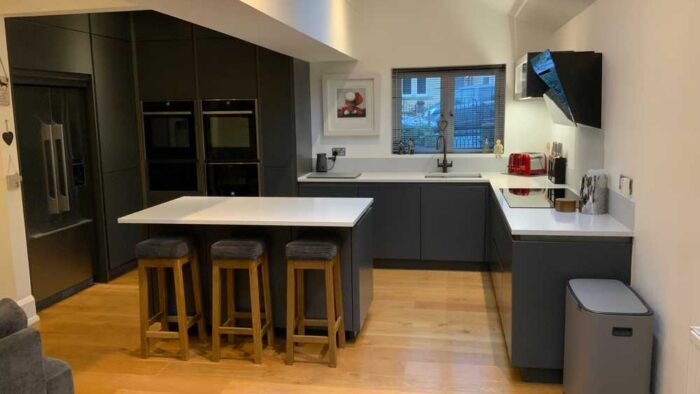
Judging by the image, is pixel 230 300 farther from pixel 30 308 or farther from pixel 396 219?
pixel 396 219

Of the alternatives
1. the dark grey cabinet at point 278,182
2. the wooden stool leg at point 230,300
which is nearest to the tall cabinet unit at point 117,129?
the dark grey cabinet at point 278,182

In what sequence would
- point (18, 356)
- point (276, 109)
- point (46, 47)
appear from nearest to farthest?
point (18, 356) → point (46, 47) → point (276, 109)

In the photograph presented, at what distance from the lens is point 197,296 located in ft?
11.7

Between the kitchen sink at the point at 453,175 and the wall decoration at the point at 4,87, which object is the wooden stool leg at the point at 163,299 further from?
the kitchen sink at the point at 453,175

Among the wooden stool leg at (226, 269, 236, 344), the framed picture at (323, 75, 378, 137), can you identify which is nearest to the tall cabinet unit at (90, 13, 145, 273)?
the wooden stool leg at (226, 269, 236, 344)

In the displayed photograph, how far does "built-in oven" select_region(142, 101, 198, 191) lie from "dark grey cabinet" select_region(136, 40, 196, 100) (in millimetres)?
96

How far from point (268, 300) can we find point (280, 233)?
0.43m

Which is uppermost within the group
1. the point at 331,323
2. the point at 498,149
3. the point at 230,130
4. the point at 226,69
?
the point at 226,69

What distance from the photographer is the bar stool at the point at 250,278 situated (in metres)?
3.24

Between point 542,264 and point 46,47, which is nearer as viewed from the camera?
point 542,264

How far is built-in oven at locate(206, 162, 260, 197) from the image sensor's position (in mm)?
5258

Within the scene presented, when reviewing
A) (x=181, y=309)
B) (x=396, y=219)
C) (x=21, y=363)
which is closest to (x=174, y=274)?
(x=181, y=309)

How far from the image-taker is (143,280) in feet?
11.1

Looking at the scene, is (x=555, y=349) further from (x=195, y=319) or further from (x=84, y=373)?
(x=84, y=373)
